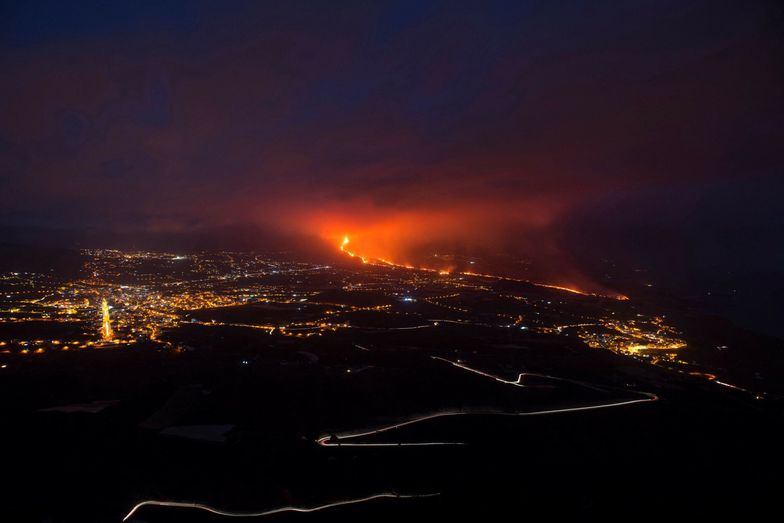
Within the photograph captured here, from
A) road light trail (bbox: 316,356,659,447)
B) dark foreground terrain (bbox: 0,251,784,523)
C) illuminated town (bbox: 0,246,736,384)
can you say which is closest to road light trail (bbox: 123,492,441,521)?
dark foreground terrain (bbox: 0,251,784,523)

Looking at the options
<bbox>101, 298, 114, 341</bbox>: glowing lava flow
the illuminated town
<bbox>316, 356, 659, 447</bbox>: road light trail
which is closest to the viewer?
<bbox>316, 356, 659, 447</bbox>: road light trail

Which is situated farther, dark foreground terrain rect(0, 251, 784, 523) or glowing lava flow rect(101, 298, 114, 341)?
glowing lava flow rect(101, 298, 114, 341)

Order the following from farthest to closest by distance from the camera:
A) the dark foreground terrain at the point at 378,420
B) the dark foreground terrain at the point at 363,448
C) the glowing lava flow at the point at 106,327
Result: the glowing lava flow at the point at 106,327
the dark foreground terrain at the point at 378,420
the dark foreground terrain at the point at 363,448

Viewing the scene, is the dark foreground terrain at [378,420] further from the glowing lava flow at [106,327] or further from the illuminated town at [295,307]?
the illuminated town at [295,307]

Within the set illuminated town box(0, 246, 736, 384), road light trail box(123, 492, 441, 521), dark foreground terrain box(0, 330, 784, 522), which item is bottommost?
road light trail box(123, 492, 441, 521)

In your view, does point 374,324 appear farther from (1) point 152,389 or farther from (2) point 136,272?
(2) point 136,272

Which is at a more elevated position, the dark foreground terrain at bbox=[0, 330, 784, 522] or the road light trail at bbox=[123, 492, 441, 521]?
the dark foreground terrain at bbox=[0, 330, 784, 522]

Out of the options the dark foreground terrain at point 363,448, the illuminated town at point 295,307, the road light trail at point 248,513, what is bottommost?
the road light trail at point 248,513

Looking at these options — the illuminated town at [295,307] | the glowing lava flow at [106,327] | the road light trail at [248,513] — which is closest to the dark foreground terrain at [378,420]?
the road light trail at [248,513]

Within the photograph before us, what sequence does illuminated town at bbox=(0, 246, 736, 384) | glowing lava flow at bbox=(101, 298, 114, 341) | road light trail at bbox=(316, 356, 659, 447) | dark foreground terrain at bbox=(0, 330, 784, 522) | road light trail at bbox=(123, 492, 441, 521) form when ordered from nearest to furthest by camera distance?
road light trail at bbox=(123, 492, 441, 521) → dark foreground terrain at bbox=(0, 330, 784, 522) → road light trail at bbox=(316, 356, 659, 447) → glowing lava flow at bbox=(101, 298, 114, 341) → illuminated town at bbox=(0, 246, 736, 384)

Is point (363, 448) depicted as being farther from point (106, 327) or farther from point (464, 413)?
point (106, 327)

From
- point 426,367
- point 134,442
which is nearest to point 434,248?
point 426,367

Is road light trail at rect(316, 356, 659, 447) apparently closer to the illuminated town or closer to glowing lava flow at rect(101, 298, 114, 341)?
the illuminated town
